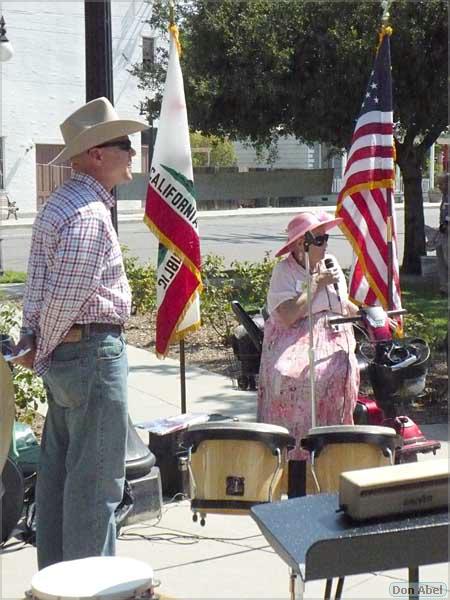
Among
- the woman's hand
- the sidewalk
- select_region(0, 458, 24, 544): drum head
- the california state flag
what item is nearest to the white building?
the california state flag

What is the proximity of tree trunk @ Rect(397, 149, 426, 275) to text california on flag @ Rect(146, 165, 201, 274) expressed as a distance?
1070cm

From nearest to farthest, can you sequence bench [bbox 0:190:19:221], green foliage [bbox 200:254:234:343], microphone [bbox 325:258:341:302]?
microphone [bbox 325:258:341:302] < green foliage [bbox 200:254:234:343] < bench [bbox 0:190:19:221]

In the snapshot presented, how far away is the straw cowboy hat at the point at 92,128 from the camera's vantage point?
417 centimetres

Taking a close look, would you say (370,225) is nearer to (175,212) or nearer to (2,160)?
(175,212)

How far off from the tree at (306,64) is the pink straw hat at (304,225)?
947 centimetres

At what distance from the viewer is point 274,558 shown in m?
4.91

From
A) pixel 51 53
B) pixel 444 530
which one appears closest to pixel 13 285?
pixel 444 530

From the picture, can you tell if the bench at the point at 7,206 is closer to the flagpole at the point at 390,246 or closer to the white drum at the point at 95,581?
the flagpole at the point at 390,246

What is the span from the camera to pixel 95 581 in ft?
9.11

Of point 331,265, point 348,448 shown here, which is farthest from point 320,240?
point 348,448

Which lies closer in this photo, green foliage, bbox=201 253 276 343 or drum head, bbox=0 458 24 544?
drum head, bbox=0 458 24 544

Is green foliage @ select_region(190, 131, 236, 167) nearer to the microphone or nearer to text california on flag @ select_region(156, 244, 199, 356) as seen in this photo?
text california on flag @ select_region(156, 244, 199, 356)

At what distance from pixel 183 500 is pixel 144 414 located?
233 centimetres

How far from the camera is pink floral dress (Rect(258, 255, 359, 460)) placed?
534 centimetres
